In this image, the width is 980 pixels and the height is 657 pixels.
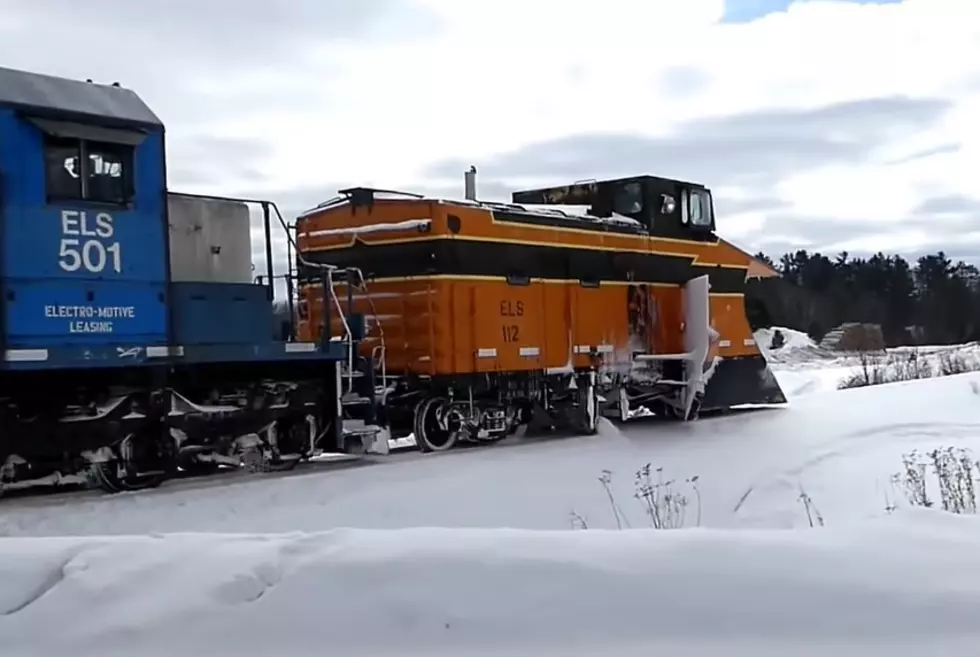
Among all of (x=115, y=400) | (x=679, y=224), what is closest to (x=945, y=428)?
(x=679, y=224)

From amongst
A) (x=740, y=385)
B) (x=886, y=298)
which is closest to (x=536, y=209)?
(x=740, y=385)

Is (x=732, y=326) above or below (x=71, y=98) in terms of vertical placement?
below

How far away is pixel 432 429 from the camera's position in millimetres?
14125

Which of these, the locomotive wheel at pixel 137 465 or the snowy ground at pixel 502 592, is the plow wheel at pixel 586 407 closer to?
the locomotive wheel at pixel 137 465

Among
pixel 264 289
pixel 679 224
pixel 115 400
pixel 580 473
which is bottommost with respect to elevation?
pixel 580 473

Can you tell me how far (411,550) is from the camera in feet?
15.2

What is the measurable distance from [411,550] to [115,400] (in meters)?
6.51

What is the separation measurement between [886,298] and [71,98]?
3508 inches

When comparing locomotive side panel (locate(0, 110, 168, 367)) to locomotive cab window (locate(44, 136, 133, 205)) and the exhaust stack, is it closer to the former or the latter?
locomotive cab window (locate(44, 136, 133, 205))

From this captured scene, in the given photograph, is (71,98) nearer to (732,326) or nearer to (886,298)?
(732,326)

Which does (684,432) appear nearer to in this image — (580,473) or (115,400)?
(580,473)

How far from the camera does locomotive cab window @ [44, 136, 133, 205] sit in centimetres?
966

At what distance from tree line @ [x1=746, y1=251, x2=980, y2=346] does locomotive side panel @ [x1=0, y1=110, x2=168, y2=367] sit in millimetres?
57945

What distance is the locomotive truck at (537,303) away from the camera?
45.5ft
